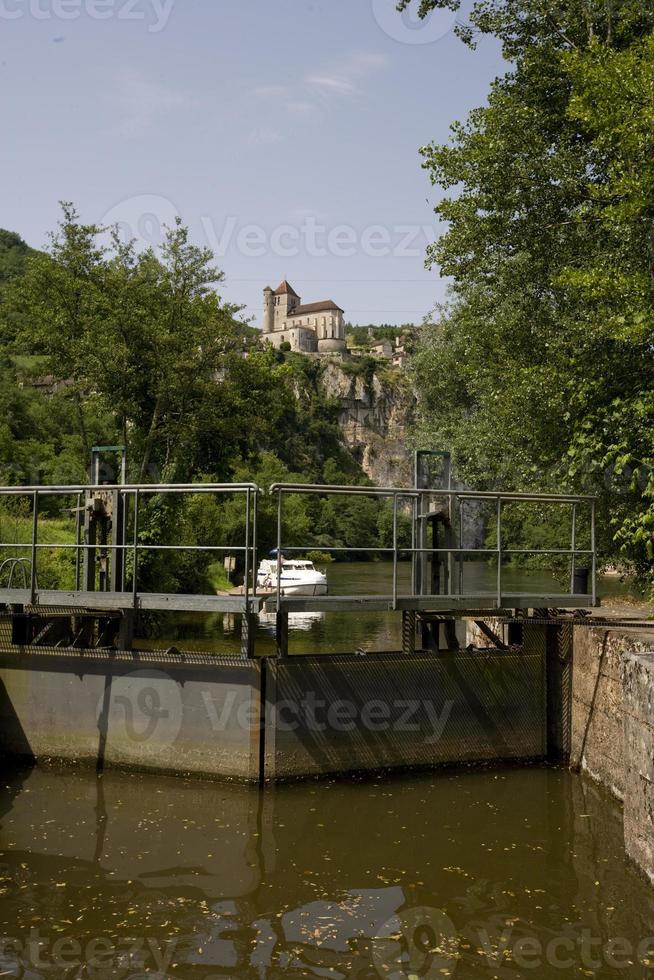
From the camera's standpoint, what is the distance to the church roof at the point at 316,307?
177625 mm

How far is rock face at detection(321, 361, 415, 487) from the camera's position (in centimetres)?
14788

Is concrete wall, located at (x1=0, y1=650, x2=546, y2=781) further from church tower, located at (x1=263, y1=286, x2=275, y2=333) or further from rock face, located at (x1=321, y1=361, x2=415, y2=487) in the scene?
church tower, located at (x1=263, y1=286, x2=275, y2=333)

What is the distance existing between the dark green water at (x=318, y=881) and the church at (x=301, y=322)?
15976 cm

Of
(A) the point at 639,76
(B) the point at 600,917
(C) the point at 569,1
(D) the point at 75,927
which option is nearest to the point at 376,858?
(B) the point at 600,917

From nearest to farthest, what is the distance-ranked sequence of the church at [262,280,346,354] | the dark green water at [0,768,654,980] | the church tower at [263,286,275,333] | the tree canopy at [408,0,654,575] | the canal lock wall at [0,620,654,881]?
1. the dark green water at [0,768,654,980]
2. the canal lock wall at [0,620,654,881]
3. the tree canopy at [408,0,654,575]
4. the church at [262,280,346,354]
5. the church tower at [263,286,275,333]

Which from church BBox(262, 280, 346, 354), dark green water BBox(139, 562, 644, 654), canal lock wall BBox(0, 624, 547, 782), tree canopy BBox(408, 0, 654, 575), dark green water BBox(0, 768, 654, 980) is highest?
church BBox(262, 280, 346, 354)

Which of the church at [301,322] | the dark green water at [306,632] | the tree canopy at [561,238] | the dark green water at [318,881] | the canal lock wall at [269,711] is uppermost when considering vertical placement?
the church at [301,322]

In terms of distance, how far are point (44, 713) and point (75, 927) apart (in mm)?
4983

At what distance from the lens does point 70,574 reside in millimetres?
25641

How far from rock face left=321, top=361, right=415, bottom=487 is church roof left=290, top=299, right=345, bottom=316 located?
1042 inches

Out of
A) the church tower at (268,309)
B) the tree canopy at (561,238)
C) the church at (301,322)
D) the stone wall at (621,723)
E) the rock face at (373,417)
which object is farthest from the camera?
the church tower at (268,309)

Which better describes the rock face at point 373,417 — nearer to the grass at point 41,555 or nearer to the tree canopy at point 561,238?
the grass at point 41,555

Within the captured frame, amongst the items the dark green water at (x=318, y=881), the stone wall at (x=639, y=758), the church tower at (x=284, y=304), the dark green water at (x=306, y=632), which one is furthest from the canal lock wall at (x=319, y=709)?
the church tower at (x=284, y=304)

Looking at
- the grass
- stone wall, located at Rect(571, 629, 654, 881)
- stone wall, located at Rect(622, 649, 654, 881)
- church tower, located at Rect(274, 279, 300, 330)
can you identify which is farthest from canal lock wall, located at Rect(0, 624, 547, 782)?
church tower, located at Rect(274, 279, 300, 330)
